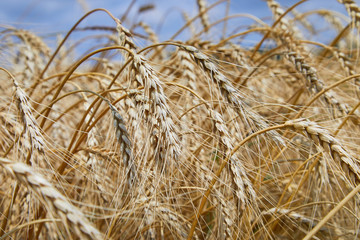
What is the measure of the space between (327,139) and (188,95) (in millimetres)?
713

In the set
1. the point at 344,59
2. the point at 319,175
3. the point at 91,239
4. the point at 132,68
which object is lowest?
the point at 91,239

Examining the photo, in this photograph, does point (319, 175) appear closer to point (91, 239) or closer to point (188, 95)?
point (188, 95)

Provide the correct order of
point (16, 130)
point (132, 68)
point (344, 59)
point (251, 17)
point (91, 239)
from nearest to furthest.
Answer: point (91, 239) < point (132, 68) < point (16, 130) < point (344, 59) < point (251, 17)

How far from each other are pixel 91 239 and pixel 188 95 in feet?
3.14

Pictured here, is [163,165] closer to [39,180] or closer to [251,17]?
[39,180]

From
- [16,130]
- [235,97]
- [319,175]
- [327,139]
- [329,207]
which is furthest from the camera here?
[329,207]

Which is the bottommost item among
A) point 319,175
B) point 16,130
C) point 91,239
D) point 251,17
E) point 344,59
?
point 91,239

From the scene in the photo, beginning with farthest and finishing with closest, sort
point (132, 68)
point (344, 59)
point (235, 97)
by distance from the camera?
point (344, 59) < point (132, 68) < point (235, 97)

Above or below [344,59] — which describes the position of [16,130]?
below

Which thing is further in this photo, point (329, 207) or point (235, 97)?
point (329, 207)

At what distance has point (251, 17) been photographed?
273cm

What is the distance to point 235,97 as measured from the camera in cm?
115

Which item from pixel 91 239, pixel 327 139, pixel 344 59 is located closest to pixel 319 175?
pixel 327 139

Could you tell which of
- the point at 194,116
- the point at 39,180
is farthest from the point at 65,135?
the point at 39,180
